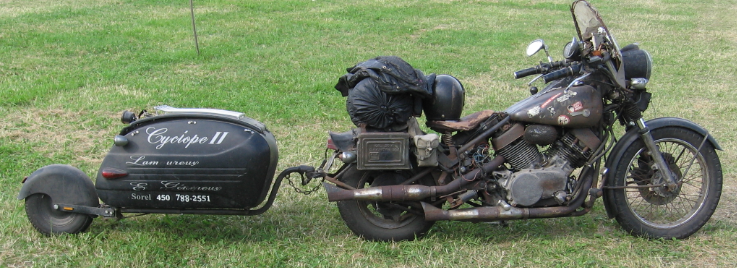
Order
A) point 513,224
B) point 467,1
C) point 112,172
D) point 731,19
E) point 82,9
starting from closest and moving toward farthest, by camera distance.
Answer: point 112,172 < point 513,224 < point 82,9 < point 731,19 < point 467,1

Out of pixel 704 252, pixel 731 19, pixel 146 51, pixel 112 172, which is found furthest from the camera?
pixel 731 19

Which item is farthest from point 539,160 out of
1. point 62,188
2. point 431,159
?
point 62,188

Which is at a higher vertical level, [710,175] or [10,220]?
[710,175]

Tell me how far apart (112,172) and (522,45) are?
29.9 ft

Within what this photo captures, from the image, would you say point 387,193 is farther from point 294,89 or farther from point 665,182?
point 294,89

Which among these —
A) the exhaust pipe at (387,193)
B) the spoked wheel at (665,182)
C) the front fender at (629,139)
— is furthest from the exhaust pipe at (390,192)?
the spoked wheel at (665,182)

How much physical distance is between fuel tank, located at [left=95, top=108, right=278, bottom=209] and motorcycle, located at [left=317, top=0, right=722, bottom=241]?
49 centimetres

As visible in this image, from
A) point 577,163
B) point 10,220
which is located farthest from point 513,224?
point 10,220

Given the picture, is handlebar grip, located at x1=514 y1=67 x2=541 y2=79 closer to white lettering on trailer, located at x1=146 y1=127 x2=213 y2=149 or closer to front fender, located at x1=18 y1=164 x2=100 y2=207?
white lettering on trailer, located at x1=146 y1=127 x2=213 y2=149

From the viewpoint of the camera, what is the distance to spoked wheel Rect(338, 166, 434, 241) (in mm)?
4348

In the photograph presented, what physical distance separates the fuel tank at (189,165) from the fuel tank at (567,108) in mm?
1688

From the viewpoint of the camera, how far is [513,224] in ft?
15.6

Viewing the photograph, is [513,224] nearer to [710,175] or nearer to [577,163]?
[577,163]

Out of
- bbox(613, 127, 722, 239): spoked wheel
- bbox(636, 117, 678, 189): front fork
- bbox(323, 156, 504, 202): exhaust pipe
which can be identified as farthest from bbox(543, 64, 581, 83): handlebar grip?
bbox(323, 156, 504, 202): exhaust pipe
